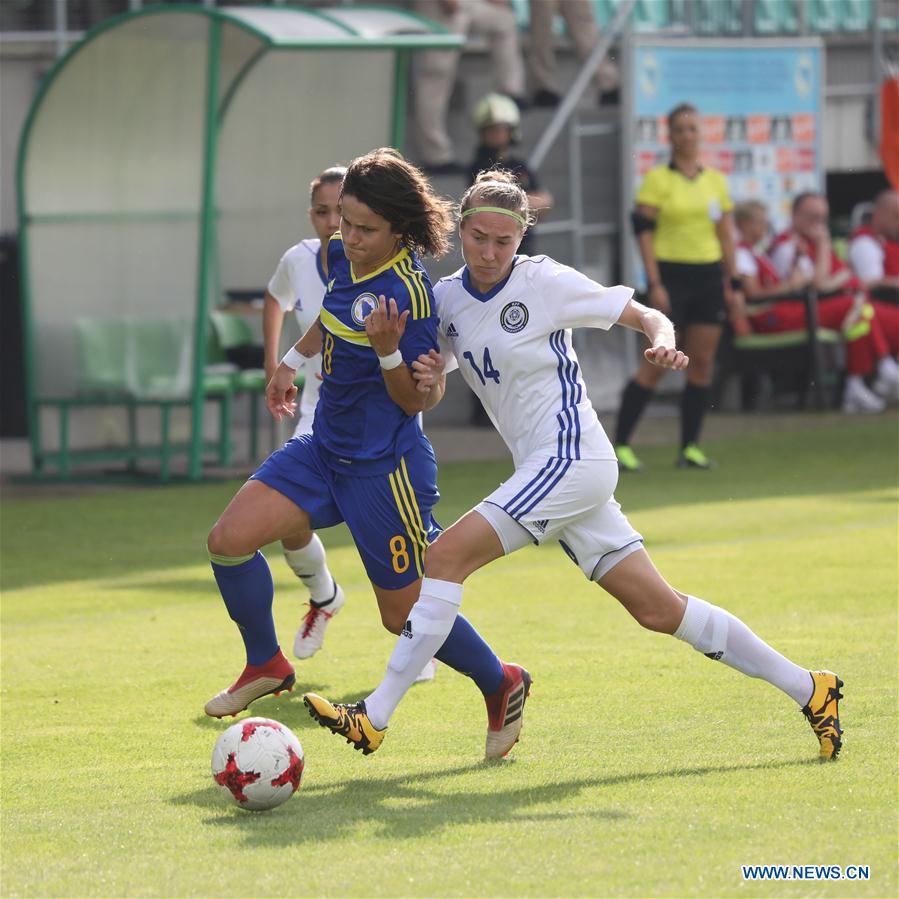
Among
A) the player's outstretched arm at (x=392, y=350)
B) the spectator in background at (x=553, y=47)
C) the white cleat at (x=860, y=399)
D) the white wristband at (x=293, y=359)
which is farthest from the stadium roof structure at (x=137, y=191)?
the player's outstretched arm at (x=392, y=350)

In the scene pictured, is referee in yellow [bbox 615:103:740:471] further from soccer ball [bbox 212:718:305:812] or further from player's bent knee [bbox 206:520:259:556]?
soccer ball [bbox 212:718:305:812]

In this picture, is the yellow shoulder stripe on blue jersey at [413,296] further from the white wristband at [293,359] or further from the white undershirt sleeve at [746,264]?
the white undershirt sleeve at [746,264]

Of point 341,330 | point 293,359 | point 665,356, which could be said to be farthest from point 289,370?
point 665,356

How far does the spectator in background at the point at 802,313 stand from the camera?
56.4ft

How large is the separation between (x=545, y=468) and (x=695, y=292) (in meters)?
7.82

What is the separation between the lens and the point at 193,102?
13555 mm

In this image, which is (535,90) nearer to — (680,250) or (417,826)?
(680,250)

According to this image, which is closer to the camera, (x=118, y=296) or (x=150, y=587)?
(x=150, y=587)

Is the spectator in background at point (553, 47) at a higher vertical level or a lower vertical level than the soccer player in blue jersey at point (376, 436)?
higher

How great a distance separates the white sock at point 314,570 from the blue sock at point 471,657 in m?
1.70

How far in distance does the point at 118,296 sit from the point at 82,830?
31.2 ft

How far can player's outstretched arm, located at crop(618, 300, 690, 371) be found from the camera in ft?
17.2

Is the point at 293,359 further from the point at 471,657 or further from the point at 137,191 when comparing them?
the point at 137,191

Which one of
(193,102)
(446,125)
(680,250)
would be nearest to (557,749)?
(680,250)
